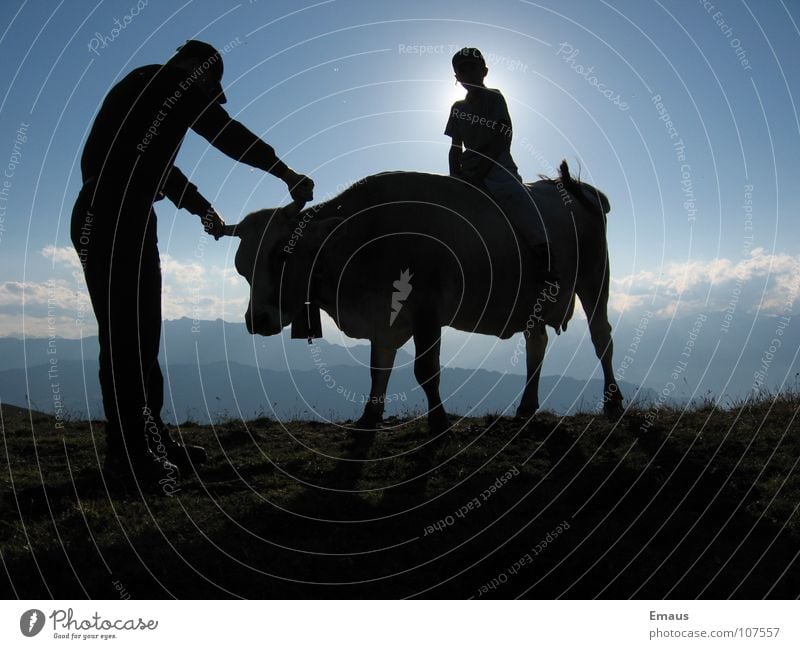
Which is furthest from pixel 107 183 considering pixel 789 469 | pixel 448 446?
pixel 789 469

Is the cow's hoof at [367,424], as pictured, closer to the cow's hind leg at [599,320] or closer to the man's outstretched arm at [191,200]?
the man's outstretched arm at [191,200]

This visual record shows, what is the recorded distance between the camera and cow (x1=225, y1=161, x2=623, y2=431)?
9.51 m

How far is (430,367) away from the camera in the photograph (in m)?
9.98

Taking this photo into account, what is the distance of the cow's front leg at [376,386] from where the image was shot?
10.9 meters

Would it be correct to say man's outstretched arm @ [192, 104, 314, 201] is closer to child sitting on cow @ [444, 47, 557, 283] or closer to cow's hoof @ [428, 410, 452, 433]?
child sitting on cow @ [444, 47, 557, 283]

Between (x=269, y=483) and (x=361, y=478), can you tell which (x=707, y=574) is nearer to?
(x=361, y=478)

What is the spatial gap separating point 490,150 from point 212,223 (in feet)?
14.3

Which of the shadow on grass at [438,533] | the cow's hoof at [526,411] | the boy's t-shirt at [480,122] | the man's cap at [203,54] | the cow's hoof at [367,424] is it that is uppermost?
the boy's t-shirt at [480,122]

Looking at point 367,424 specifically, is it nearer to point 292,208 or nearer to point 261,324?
point 261,324

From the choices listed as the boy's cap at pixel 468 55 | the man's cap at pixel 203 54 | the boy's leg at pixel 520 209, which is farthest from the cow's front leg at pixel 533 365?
the man's cap at pixel 203 54

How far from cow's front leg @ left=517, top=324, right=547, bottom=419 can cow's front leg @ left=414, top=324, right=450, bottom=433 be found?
2523 millimetres

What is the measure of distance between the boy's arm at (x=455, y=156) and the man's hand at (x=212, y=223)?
3967 mm

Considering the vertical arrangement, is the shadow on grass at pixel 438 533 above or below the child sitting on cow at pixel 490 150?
below

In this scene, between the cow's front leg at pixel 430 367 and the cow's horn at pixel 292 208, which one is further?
the cow's front leg at pixel 430 367
